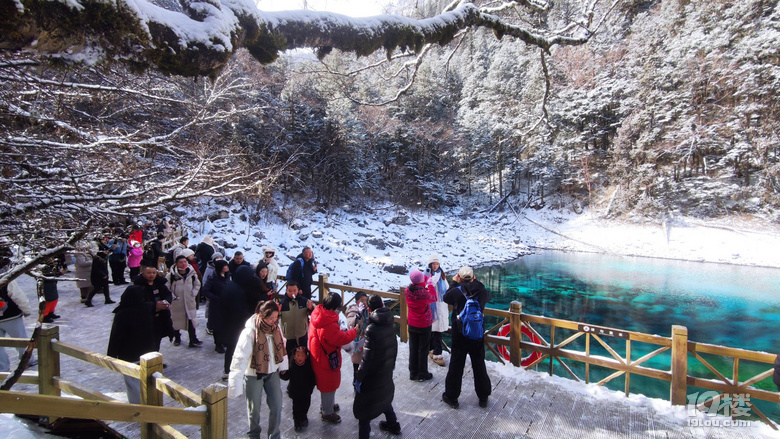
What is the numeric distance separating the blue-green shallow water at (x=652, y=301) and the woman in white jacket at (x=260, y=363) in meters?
7.73

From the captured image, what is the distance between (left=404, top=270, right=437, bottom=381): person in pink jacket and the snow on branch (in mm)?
2864

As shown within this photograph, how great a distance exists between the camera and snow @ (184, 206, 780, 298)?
51.6ft

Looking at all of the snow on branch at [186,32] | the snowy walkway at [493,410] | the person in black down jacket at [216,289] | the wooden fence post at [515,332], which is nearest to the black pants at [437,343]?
the snowy walkway at [493,410]

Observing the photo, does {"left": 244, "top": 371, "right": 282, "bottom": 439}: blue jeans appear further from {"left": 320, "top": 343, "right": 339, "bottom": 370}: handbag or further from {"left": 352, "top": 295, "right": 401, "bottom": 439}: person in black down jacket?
{"left": 352, "top": 295, "right": 401, "bottom": 439}: person in black down jacket

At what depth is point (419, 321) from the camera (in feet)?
15.2

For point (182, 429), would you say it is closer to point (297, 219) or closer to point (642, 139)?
point (297, 219)

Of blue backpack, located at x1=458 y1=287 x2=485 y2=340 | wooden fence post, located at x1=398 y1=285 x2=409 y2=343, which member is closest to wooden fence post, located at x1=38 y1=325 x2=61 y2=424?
blue backpack, located at x1=458 y1=287 x2=485 y2=340

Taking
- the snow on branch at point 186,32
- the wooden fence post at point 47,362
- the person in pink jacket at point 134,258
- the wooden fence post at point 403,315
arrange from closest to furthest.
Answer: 1. the snow on branch at point 186,32
2. the wooden fence post at point 47,362
3. the wooden fence post at point 403,315
4. the person in pink jacket at point 134,258

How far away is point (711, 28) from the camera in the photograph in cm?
2367

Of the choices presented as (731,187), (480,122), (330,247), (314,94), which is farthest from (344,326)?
(480,122)

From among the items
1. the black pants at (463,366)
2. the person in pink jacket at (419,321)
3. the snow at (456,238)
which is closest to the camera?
the black pants at (463,366)

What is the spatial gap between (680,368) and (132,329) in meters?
6.48

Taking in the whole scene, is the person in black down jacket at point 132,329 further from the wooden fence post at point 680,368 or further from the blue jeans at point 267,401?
the wooden fence post at point 680,368

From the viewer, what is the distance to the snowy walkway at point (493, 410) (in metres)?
3.68
